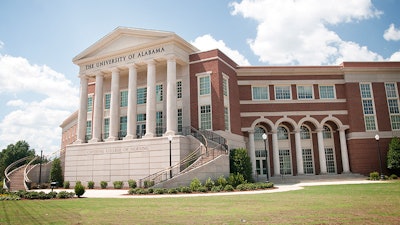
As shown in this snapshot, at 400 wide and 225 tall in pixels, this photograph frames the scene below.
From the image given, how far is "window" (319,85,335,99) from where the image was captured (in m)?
36.2

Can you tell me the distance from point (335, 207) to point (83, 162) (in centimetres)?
2737

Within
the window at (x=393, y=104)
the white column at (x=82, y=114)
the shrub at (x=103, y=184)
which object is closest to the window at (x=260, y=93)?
the window at (x=393, y=104)

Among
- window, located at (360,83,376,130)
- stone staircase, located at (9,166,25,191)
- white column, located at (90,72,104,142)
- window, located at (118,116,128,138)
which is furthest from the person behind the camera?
window, located at (118,116,128,138)

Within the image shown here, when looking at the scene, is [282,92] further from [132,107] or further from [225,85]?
[132,107]

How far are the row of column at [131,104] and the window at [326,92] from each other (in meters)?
17.4

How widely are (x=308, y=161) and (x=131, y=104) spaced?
2075 cm

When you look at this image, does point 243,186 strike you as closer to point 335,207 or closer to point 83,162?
point 335,207

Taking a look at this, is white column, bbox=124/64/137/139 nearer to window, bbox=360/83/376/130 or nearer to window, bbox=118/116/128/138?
window, bbox=118/116/128/138

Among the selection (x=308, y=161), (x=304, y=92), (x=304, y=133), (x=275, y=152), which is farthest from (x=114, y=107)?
(x=308, y=161)

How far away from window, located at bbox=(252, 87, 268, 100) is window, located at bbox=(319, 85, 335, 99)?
20.9 ft

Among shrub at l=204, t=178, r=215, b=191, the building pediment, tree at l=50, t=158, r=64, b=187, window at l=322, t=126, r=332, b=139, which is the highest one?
the building pediment

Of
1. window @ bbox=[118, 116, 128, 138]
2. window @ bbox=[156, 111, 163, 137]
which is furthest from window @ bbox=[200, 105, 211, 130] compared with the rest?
window @ bbox=[118, 116, 128, 138]

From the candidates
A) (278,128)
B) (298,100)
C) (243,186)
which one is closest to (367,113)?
(298,100)

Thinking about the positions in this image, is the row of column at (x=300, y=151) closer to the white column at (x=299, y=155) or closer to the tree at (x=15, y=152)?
the white column at (x=299, y=155)
